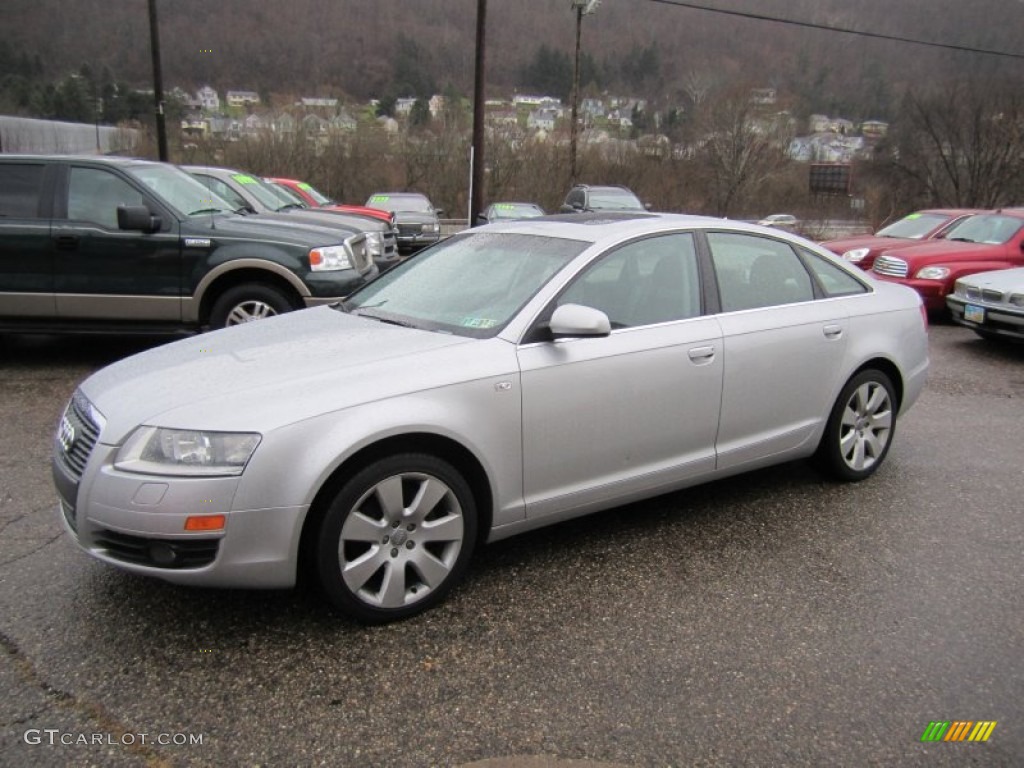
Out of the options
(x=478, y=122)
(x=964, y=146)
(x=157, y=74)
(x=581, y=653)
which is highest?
(x=157, y=74)

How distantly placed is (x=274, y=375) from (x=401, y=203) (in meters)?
17.6

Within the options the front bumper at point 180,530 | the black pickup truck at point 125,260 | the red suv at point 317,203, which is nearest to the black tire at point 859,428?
the front bumper at point 180,530

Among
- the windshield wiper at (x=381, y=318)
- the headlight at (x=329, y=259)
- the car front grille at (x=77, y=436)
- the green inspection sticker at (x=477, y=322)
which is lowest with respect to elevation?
the car front grille at (x=77, y=436)

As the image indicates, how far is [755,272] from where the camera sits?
4.10 metres

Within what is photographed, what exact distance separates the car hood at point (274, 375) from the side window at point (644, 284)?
61cm

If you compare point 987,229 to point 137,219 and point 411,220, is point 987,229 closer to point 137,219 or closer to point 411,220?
point 137,219

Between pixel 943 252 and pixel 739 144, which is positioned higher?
pixel 739 144

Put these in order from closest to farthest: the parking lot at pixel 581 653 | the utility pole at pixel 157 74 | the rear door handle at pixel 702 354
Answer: the parking lot at pixel 581 653, the rear door handle at pixel 702 354, the utility pole at pixel 157 74

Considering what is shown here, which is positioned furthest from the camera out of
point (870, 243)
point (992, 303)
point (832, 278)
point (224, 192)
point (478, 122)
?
point (478, 122)

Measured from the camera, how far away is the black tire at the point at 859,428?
170 inches

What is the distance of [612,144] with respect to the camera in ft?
131

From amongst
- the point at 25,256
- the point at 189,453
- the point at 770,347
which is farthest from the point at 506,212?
the point at 189,453

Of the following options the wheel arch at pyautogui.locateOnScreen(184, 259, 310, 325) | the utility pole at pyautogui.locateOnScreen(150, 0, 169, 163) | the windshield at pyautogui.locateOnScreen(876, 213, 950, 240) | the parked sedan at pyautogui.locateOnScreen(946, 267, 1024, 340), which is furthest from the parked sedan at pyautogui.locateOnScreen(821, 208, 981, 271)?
the utility pole at pyautogui.locateOnScreen(150, 0, 169, 163)

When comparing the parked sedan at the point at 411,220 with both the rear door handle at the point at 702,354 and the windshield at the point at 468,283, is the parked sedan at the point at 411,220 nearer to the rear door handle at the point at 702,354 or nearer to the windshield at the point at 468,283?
the windshield at the point at 468,283
